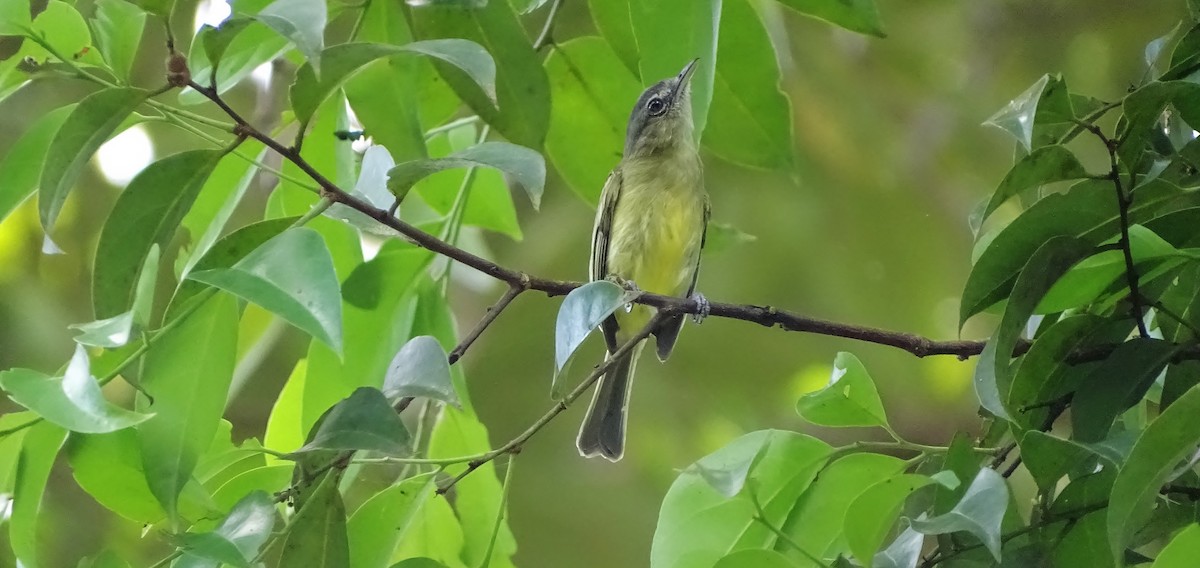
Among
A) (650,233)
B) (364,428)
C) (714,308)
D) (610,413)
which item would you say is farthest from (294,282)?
(650,233)

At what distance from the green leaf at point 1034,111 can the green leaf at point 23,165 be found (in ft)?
3.07

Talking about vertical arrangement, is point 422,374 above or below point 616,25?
below

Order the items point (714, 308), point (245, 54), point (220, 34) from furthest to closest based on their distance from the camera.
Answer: point (714, 308)
point (245, 54)
point (220, 34)

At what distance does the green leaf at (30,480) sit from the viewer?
1074 millimetres

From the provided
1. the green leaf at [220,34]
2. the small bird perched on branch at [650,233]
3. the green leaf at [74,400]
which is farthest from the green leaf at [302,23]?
the small bird perched on branch at [650,233]

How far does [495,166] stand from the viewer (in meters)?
1.01

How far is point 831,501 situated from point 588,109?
702mm

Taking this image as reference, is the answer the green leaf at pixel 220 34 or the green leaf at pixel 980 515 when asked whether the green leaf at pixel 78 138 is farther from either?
the green leaf at pixel 980 515

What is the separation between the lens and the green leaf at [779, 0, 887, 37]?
1.27m

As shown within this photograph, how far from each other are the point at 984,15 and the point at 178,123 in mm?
2283

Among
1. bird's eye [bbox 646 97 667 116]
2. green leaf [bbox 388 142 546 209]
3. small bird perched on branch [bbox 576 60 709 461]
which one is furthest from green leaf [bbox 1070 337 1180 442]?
bird's eye [bbox 646 97 667 116]

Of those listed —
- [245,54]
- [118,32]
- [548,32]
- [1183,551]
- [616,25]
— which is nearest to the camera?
[1183,551]

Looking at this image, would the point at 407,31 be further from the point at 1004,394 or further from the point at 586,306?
the point at 1004,394

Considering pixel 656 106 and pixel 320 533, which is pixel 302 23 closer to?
pixel 320 533
